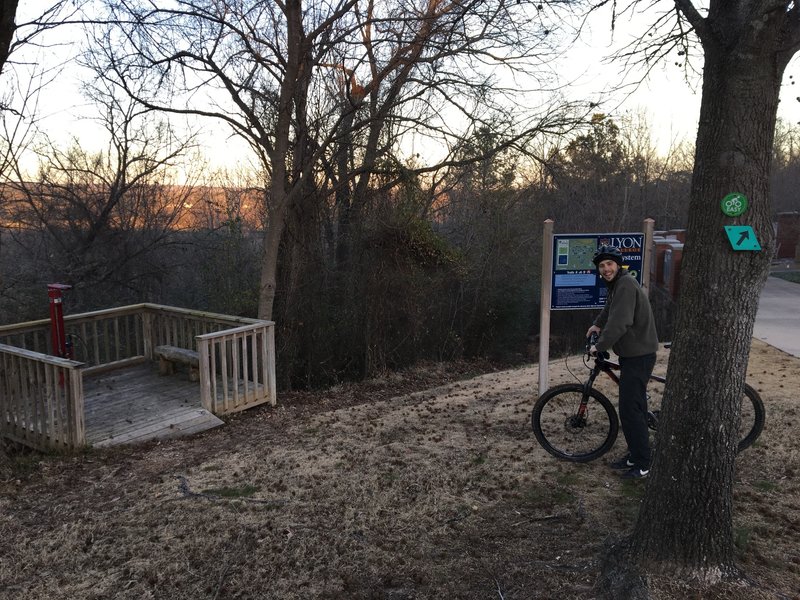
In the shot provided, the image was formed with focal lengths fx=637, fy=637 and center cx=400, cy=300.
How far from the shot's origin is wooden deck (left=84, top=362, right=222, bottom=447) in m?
6.52

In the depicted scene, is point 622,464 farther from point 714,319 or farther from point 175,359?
point 175,359

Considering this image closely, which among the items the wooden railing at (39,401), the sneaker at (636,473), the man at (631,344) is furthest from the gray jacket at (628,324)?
the wooden railing at (39,401)

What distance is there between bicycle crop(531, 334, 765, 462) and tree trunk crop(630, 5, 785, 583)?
1783mm

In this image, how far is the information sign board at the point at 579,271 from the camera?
5906 millimetres

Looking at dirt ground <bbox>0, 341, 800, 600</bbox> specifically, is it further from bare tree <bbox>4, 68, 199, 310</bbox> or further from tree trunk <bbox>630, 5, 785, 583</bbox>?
bare tree <bbox>4, 68, 199, 310</bbox>

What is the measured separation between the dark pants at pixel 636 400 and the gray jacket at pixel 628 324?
7 cm

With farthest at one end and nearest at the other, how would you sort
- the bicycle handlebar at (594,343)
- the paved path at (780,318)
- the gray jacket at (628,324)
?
the paved path at (780,318) → the bicycle handlebar at (594,343) → the gray jacket at (628,324)

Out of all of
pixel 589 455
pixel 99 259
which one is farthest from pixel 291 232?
pixel 589 455

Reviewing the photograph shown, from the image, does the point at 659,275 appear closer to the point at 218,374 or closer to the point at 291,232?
the point at 291,232

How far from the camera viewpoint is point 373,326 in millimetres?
12984

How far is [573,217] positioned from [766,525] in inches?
733

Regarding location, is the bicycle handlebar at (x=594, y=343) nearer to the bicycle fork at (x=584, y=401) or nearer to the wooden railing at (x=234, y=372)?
the bicycle fork at (x=584, y=401)

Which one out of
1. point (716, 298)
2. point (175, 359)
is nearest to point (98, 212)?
point (175, 359)

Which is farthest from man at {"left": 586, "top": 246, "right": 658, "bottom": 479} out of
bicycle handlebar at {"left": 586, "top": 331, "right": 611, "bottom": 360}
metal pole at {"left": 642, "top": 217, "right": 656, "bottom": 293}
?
metal pole at {"left": 642, "top": 217, "right": 656, "bottom": 293}
